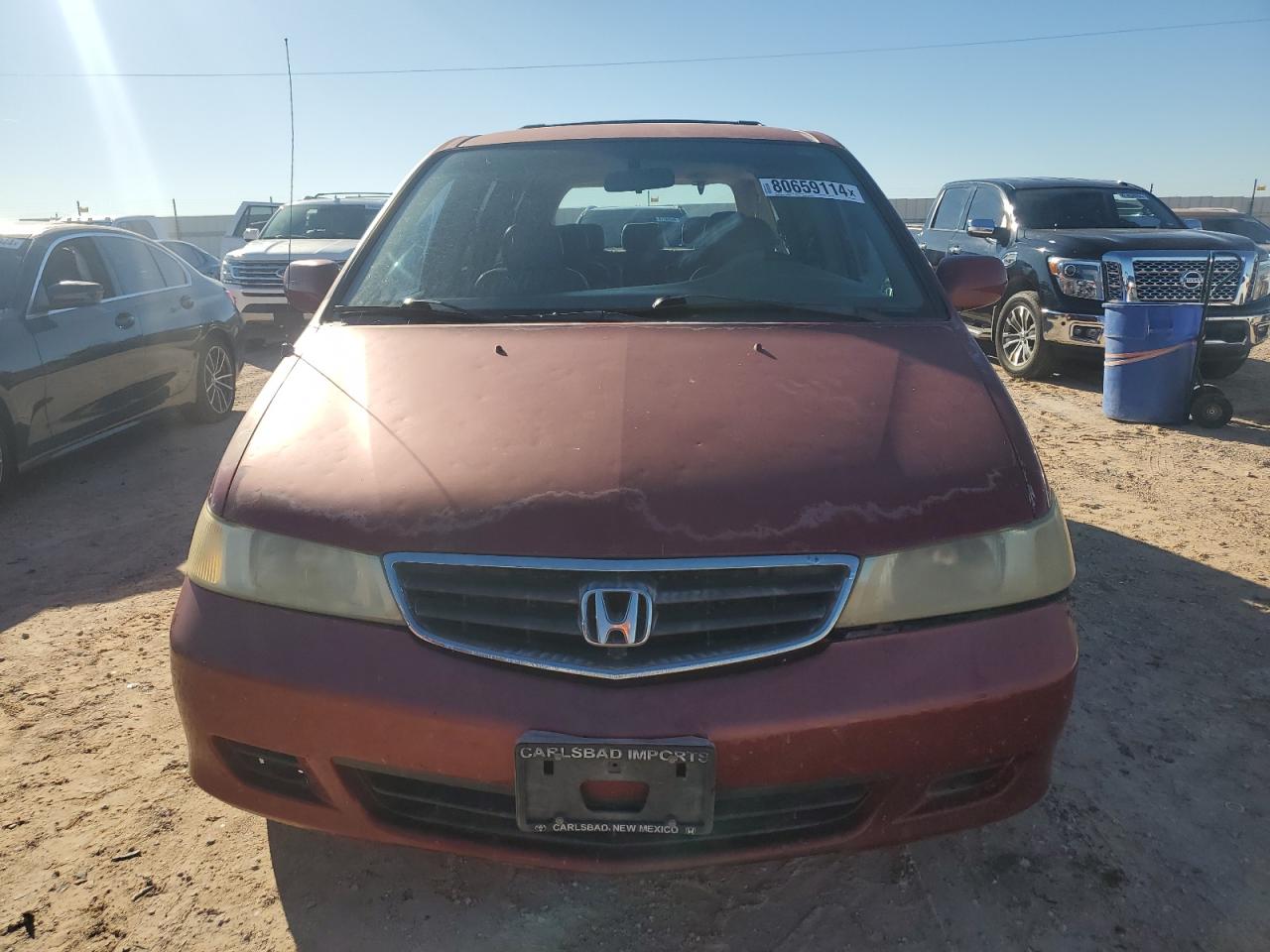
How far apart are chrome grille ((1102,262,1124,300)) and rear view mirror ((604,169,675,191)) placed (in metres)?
5.97

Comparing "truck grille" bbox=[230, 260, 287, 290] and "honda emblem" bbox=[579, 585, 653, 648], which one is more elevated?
"truck grille" bbox=[230, 260, 287, 290]

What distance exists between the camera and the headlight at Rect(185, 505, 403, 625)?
181 centimetres

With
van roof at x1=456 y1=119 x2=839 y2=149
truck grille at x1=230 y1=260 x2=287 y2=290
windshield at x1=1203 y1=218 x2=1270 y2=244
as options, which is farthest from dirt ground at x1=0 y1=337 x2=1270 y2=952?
windshield at x1=1203 y1=218 x2=1270 y2=244

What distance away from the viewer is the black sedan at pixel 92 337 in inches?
201

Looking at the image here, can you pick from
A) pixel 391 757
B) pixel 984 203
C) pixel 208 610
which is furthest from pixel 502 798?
pixel 984 203

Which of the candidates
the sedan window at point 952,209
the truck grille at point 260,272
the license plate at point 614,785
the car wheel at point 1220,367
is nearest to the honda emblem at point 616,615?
the license plate at point 614,785

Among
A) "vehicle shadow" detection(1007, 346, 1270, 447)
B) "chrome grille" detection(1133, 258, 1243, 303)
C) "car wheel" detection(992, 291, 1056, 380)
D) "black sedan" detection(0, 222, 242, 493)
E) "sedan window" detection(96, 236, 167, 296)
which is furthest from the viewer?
"car wheel" detection(992, 291, 1056, 380)

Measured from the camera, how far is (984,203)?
32.0ft

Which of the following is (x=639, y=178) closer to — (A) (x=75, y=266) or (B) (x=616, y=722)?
(B) (x=616, y=722)

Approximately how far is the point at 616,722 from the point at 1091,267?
7.53 meters

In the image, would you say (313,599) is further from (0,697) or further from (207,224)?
(207,224)

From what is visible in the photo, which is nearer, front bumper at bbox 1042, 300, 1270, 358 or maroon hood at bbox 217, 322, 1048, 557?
maroon hood at bbox 217, 322, 1048, 557

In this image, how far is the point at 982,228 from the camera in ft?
29.8

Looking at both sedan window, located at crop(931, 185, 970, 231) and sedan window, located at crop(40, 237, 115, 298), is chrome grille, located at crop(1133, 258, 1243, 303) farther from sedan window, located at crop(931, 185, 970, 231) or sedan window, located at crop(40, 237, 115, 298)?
sedan window, located at crop(40, 237, 115, 298)
